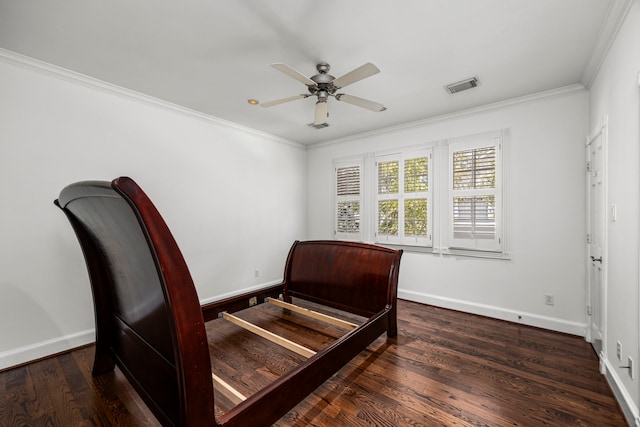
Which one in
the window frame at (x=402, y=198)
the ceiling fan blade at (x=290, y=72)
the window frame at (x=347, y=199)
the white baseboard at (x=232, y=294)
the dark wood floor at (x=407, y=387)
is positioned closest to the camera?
the dark wood floor at (x=407, y=387)

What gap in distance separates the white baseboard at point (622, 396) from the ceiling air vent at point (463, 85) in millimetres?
2838

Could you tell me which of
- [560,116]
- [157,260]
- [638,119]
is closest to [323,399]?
[157,260]

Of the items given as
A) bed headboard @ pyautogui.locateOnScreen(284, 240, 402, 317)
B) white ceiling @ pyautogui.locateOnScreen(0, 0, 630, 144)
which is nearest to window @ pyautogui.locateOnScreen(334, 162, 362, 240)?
bed headboard @ pyautogui.locateOnScreen(284, 240, 402, 317)

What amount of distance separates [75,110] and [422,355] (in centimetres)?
429

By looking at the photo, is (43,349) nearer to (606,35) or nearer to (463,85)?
(463,85)

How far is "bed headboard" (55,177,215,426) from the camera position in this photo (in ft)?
3.14

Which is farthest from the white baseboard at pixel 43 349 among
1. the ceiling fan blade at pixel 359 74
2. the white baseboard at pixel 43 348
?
the ceiling fan blade at pixel 359 74

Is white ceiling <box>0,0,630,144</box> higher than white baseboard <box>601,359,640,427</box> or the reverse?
higher

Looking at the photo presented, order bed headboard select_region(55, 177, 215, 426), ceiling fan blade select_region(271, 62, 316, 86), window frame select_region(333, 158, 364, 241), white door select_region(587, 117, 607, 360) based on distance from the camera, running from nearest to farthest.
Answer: bed headboard select_region(55, 177, 215, 426) < ceiling fan blade select_region(271, 62, 316, 86) < white door select_region(587, 117, 607, 360) < window frame select_region(333, 158, 364, 241)

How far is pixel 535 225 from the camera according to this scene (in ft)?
10.8

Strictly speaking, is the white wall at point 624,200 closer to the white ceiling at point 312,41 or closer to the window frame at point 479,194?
the white ceiling at point 312,41

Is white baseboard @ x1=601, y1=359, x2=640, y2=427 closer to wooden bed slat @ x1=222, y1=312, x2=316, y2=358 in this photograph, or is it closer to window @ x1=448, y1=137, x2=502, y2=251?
window @ x1=448, y1=137, x2=502, y2=251

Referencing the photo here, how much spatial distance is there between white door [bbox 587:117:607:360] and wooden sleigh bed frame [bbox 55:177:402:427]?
1.81m

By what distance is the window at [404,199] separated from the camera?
415cm
